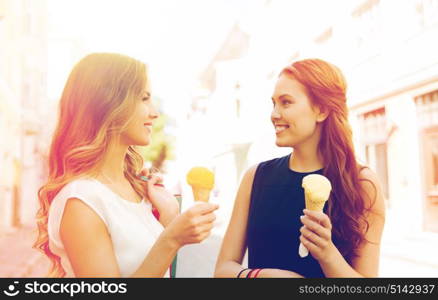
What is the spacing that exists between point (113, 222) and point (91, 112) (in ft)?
0.96

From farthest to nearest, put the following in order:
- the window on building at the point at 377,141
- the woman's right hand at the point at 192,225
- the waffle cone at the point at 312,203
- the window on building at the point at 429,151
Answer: the window on building at the point at 377,141 < the window on building at the point at 429,151 < the waffle cone at the point at 312,203 < the woman's right hand at the point at 192,225

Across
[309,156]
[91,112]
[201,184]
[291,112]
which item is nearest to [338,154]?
[309,156]

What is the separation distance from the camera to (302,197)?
1256mm

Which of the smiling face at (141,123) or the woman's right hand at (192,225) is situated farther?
the smiling face at (141,123)

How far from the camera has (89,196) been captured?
38.0 inches

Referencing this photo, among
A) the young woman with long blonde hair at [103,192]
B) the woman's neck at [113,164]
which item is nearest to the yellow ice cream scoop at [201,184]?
the young woman with long blonde hair at [103,192]

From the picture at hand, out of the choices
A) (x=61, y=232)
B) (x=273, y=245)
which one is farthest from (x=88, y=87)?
(x=273, y=245)

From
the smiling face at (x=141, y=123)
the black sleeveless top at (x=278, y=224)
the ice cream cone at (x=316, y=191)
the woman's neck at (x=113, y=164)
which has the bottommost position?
the black sleeveless top at (x=278, y=224)

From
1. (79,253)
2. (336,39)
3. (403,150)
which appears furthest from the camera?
(336,39)

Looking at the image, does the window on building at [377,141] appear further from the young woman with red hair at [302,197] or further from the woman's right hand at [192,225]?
the woman's right hand at [192,225]

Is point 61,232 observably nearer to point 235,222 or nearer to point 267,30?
point 235,222

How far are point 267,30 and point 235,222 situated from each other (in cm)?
317

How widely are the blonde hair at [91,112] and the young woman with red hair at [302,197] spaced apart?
0.45m

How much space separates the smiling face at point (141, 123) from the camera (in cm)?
106
